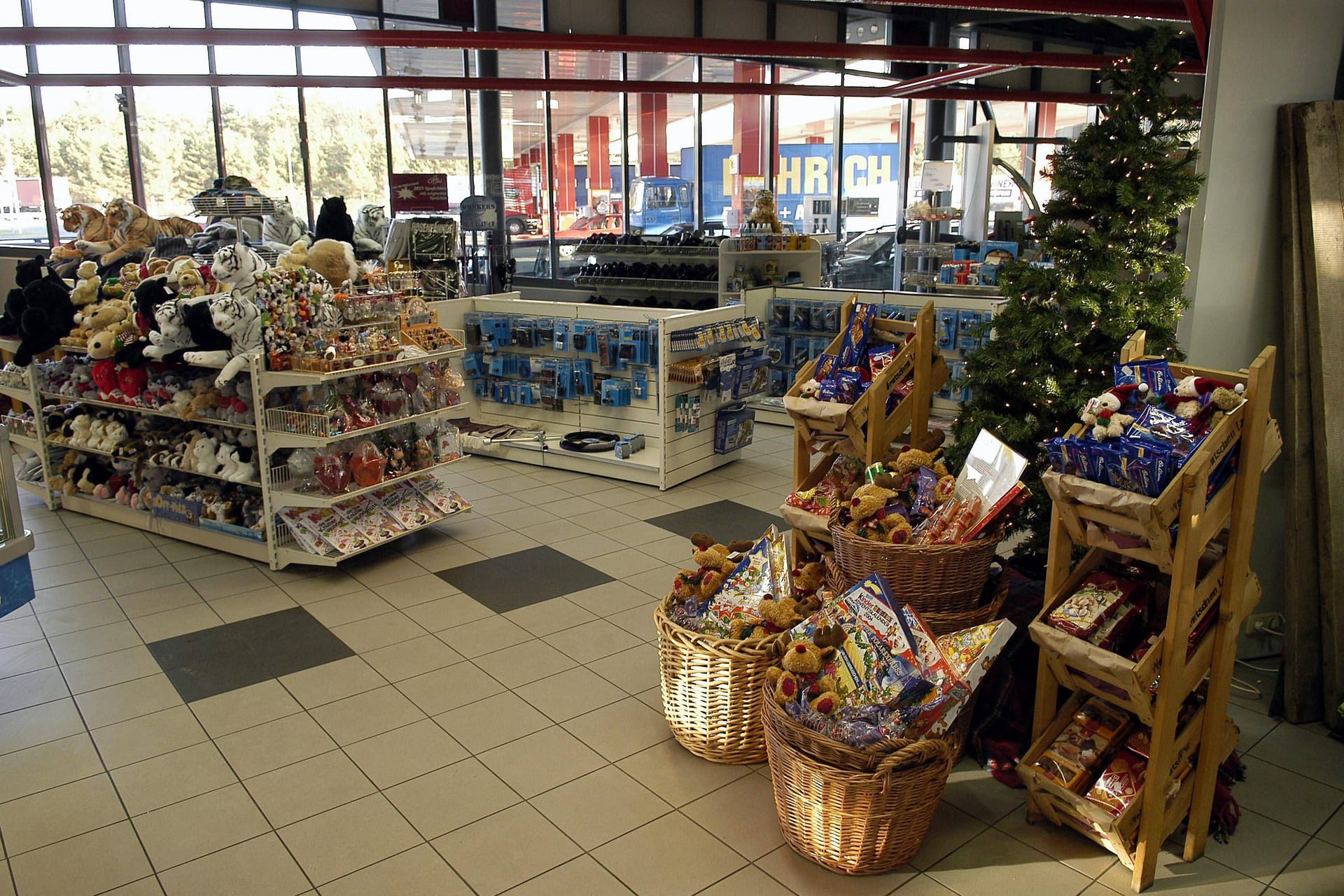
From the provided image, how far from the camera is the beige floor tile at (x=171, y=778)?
10.7 ft

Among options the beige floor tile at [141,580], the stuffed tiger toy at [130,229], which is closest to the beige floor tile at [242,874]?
the beige floor tile at [141,580]

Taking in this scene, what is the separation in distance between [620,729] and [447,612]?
58.6 inches

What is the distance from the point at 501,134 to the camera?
12.9m

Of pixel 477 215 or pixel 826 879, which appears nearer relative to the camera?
pixel 826 879

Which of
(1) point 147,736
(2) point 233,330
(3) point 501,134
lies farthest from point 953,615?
(3) point 501,134

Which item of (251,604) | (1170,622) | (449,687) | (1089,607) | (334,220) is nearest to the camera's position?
(1170,622)

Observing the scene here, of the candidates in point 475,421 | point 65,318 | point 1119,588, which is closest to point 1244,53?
point 1119,588

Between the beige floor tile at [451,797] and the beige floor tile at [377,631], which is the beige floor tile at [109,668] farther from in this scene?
the beige floor tile at [451,797]

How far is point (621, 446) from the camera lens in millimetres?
7055

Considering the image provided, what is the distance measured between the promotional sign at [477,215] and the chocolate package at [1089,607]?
26.9 feet

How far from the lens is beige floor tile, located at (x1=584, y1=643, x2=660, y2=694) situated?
13.3 feet

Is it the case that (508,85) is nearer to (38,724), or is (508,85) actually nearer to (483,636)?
(483,636)

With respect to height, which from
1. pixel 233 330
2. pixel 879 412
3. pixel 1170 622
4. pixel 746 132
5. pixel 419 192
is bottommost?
pixel 1170 622

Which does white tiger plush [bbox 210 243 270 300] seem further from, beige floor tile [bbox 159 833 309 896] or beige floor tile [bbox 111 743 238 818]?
beige floor tile [bbox 159 833 309 896]
